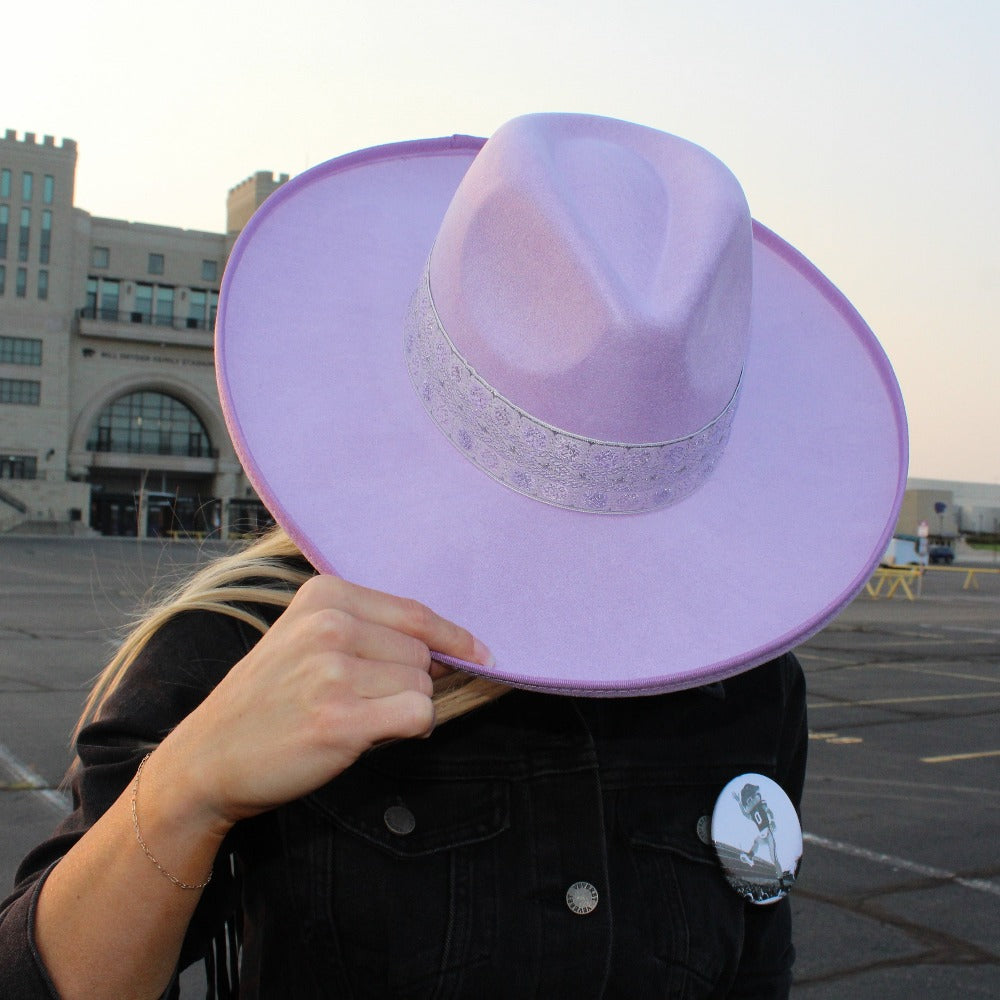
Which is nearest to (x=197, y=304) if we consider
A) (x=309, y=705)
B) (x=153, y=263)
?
(x=153, y=263)

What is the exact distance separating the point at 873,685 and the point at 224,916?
1095 cm

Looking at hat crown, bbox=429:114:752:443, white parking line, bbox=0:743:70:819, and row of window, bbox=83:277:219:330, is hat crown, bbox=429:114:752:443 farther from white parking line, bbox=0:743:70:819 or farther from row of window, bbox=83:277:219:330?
row of window, bbox=83:277:219:330

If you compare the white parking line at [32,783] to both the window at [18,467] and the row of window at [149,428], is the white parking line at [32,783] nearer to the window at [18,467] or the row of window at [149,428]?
the window at [18,467]

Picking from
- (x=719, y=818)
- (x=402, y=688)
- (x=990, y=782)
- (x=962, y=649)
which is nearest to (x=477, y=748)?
(x=719, y=818)

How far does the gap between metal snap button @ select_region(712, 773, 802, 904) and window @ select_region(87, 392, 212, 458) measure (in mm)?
74341

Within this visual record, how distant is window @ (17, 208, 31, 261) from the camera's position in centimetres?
6994

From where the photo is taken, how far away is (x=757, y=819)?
5.24 ft

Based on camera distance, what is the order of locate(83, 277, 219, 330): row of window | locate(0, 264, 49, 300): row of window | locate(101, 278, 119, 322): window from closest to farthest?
locate(0, 264, 49, 300): row of window, locate(101, 278, 119, 322): window, locate(83, 277, 219, 330): row of window

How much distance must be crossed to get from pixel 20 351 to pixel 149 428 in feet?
30.4

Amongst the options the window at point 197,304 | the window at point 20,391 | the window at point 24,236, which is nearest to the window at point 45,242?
the window at point 24,236

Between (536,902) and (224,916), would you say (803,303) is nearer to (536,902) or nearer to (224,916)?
(536,902)

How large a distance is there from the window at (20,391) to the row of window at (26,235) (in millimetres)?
8192

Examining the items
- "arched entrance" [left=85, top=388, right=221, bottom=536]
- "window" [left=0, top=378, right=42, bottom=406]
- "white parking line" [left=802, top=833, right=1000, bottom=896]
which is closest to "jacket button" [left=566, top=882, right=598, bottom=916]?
"white parking line" [left=802, top=833, right=1000, bottom=896]

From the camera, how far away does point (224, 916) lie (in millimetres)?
1435
